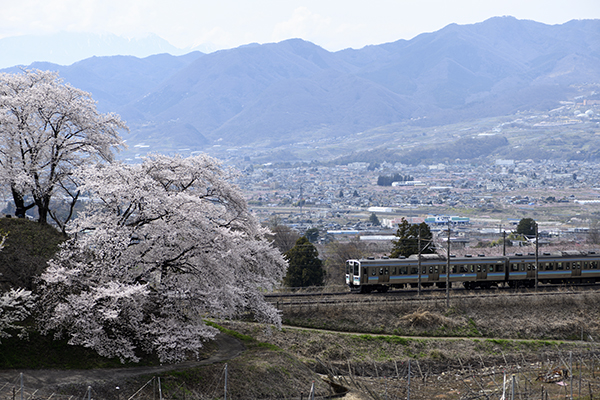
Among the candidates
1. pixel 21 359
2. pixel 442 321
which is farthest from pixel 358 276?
pixel 21 359

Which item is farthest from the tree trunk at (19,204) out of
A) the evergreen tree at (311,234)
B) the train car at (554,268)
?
the evergreen tree at (311,234)

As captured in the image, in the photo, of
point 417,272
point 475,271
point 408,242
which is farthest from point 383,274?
point 408,242

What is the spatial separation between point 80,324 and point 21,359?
204 cm

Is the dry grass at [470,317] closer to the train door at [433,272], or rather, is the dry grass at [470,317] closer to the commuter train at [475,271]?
the train door at [433,272]

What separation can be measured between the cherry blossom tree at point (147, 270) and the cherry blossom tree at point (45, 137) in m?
4.50

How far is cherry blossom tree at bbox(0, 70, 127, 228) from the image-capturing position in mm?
26609

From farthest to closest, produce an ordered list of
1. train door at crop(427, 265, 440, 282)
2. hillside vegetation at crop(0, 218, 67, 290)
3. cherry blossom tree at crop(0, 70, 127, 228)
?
train door at crop(427, 265, 440, 282) < cherry blossom tree at crop(0, 70, 127, 228) < hillside vegetation at crop(0, 218, 67, 290)

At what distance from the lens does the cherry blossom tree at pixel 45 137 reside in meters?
26.6

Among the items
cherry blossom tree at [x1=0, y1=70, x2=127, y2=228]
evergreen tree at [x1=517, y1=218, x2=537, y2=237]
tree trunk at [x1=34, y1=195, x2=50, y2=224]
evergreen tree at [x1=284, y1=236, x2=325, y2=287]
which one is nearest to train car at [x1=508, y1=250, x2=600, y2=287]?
evergreen tree at [x1=284, y1=236, x2=325, y2=287]

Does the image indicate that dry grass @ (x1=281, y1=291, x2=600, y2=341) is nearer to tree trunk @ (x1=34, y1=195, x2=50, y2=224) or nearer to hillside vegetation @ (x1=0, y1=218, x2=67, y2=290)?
hillside vegetation @ (x1=0, y1=218, x2=67, y2=290)

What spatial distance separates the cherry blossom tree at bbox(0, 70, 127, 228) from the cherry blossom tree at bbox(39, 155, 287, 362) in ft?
14.8

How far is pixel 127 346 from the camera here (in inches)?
806

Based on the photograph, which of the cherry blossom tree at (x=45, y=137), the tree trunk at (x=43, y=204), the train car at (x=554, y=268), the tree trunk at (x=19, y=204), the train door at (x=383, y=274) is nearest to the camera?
the cherry blossom tree at (x=45, y=137)

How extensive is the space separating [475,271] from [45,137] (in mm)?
26743
